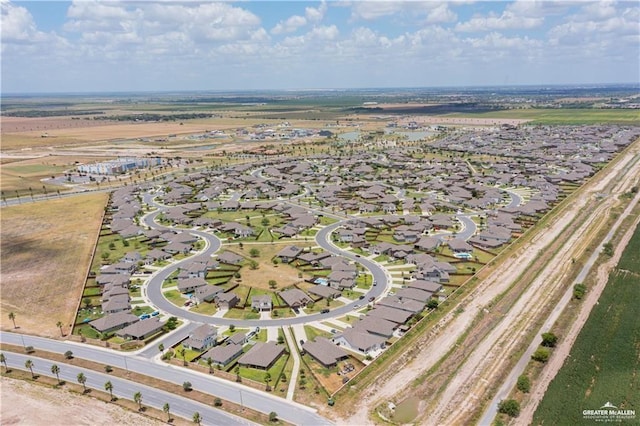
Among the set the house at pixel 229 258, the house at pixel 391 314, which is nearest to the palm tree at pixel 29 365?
the house at pixel 229 258

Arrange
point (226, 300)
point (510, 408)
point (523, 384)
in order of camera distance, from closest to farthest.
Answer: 1. point (510, 408)
2. point (523, 384)
3. point (226, 300)

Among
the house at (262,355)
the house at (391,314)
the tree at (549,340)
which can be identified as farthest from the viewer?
the house at (391,314)

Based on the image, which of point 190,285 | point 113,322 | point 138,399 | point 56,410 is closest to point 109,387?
point 138,399

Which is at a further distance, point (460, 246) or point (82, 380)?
point (460, 246)

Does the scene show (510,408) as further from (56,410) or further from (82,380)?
(56,410)

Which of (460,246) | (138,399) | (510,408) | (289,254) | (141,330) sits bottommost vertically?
(510,408)

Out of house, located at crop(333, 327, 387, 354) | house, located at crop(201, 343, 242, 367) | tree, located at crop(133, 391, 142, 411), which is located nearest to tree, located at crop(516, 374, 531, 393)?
house, located at crop(333, 327, 387, 354)

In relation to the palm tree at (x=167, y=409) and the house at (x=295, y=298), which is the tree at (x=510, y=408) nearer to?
the house at (x=295, y=298)

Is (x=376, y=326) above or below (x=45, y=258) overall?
below
